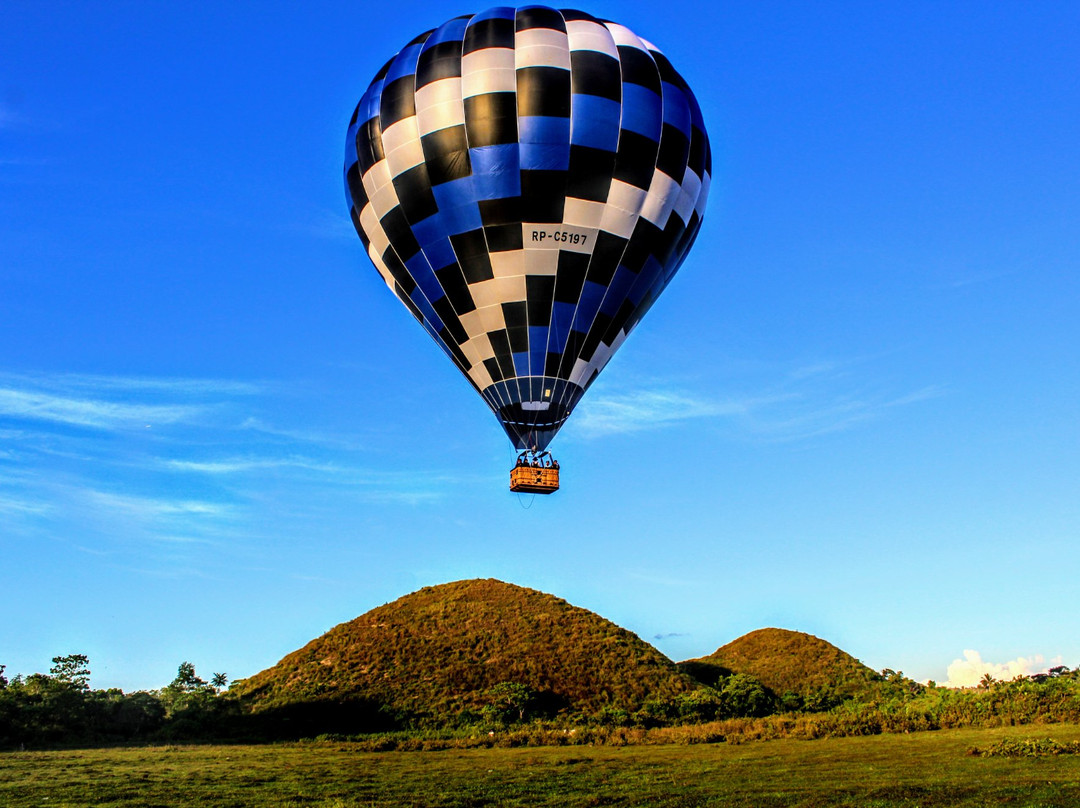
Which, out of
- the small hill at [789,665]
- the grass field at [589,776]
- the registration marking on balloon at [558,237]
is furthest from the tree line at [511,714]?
the registration marking on balloon at [558,237]

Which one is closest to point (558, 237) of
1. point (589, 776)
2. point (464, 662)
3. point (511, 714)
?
point (589, 776)

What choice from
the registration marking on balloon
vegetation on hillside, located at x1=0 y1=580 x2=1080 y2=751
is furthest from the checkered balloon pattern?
vegetation on hillside, located at x1=0 y1=580 x2=1080 y2=751

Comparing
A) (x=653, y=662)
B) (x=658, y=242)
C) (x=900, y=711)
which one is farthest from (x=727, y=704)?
(x=658, y=242)

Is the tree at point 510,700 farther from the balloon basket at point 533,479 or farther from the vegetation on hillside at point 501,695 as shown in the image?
the balloon basket at point 533,479

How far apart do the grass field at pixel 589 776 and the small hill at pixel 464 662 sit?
2052 centimetres

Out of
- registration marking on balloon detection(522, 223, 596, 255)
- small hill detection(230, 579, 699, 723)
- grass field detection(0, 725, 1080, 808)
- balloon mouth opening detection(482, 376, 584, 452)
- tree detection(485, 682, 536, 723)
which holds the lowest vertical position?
grass field detection(0, 725, 1080, 808)

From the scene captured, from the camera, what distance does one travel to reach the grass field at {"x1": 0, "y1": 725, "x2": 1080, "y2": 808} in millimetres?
22031

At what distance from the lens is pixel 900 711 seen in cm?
4762

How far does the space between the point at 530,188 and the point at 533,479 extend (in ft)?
29.8

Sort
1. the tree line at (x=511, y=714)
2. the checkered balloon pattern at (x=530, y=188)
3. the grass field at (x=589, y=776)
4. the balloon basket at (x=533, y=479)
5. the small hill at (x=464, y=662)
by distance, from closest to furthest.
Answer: the grass field at (x=589, y=776) < the balloon basket at (x=533, y=479) < the checkered balloon pattern at (x=530, y=188) < the tree line at (x=511, y=714) < the small hill at (x=464, y=662)

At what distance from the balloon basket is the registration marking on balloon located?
6.98m

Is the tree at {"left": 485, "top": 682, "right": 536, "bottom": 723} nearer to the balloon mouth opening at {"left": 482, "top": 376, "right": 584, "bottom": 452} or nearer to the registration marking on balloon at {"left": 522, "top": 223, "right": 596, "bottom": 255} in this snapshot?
the balloon mouth opening at {"left": 482, "top": 376, "right": 584, "bottom": 452}

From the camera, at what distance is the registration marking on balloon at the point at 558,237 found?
28.3 meters

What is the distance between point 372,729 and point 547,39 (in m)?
42.5
